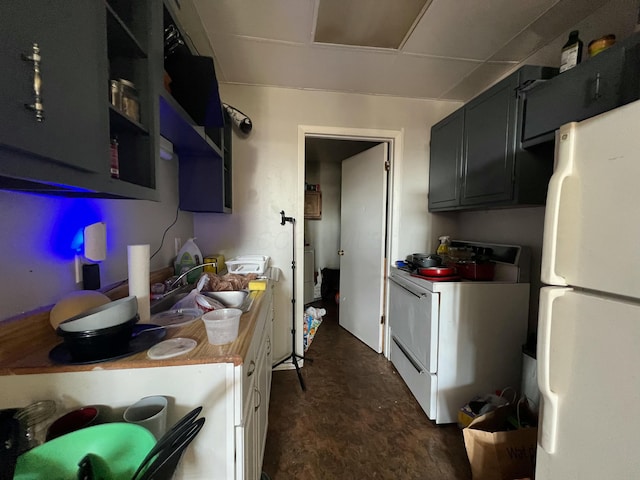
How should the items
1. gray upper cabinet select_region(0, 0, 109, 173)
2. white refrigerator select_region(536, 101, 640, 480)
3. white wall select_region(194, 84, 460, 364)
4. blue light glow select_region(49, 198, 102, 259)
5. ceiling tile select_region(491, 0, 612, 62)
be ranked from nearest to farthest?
gray upper cabinet select_region(0, 0, 109, 173)
white refrigerator select_region(536, 101, 640, 480)
blue light glow select_region(49, 198, 102, 259)
ceiling tile select_region(491, 0, 612, 62)
white wall select_region(194, 84, 460, 364)

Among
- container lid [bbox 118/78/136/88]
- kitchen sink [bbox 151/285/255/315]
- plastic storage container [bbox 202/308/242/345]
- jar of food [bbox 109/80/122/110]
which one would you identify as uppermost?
container lid [bbox 118/78/136/88]

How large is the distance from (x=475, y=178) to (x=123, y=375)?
212cm

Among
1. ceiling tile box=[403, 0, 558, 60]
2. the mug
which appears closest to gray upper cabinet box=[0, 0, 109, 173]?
the mug

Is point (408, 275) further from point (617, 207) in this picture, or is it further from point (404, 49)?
point (404, 49)

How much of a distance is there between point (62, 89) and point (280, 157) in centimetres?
175

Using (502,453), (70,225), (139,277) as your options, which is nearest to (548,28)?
(502,453)

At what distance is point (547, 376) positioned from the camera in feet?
2.50

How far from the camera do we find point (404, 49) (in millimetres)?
1656

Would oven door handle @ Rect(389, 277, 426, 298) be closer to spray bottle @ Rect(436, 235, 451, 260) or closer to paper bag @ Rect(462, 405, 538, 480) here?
spray bottle @ Rect(436, 235, 451, 260)

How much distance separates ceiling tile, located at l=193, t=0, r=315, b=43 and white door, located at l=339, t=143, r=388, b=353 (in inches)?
49.2

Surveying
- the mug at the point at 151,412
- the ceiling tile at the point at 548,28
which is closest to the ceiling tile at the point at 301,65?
the ceiling tile at the point at 548,28

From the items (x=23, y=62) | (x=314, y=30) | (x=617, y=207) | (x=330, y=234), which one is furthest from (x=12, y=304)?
(x=330, y=234)

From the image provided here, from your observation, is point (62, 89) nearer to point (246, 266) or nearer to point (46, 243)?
point (46, 243)

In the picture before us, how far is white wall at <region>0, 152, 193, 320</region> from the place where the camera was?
73 centimetres
